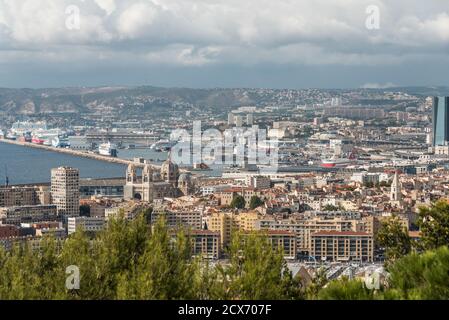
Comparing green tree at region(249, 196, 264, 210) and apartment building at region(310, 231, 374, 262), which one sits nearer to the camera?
apartment building at region(310, 231, 374, 262)

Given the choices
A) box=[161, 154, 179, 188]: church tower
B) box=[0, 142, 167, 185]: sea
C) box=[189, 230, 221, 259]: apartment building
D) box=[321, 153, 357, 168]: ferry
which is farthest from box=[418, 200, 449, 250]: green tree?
box=[321, 153, 357, 168]: ferry

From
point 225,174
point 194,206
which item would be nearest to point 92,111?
point 225,174

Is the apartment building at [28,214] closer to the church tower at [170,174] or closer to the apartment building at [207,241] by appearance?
the apartment building at [207,241]

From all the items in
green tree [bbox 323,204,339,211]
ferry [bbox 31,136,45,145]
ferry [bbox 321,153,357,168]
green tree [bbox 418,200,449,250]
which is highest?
green tree [bbox 418,200,449,250]

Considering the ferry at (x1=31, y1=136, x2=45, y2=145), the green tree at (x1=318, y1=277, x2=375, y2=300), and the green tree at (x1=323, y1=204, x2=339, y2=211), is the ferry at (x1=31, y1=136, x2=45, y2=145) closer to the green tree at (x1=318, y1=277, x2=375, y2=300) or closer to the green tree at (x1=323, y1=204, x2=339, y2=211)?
the green tree at (x1=323, y1=204, x2=339, y2=211)

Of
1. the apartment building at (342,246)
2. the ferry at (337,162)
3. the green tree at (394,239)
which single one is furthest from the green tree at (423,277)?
the ferry at (337,162)
